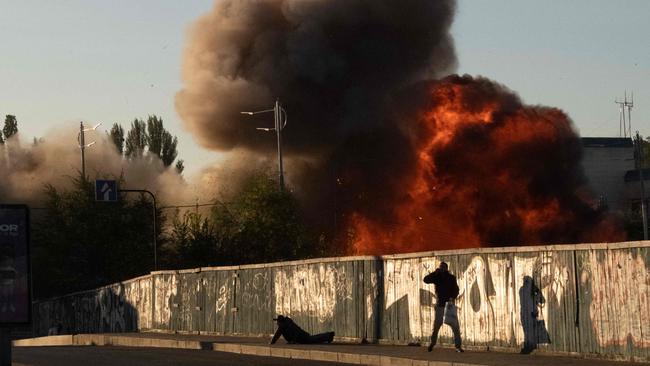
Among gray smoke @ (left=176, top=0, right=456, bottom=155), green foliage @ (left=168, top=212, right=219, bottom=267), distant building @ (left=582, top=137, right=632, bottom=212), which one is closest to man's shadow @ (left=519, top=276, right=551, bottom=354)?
green foliage @ (left=168, top=212, right=219, bottom=267)

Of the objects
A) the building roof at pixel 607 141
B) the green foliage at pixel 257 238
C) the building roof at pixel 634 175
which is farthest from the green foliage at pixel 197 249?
the building roof at pixel 607 141

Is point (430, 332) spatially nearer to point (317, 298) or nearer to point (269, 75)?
point (317, 298)

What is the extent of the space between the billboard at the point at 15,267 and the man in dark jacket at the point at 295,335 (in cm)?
1378

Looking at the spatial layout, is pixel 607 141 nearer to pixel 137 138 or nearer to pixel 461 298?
pixel 137 138


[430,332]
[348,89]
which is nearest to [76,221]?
[348,89]

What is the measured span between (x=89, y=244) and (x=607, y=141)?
2152 inches

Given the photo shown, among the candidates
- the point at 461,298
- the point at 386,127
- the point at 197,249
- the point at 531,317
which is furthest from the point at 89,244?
the point at 531,317

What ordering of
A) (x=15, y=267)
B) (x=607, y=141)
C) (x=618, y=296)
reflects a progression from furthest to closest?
(x=607, y=141) → (x=618, y=296) → (x=15, y=267)

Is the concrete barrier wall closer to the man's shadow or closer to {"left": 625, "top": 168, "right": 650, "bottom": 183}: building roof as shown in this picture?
the man's shadow

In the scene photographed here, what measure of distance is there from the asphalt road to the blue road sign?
22.3 meters

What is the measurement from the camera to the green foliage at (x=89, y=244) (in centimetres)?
6712

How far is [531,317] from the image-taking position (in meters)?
21.8

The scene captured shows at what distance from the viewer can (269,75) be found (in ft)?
200

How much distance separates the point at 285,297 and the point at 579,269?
509 inches
